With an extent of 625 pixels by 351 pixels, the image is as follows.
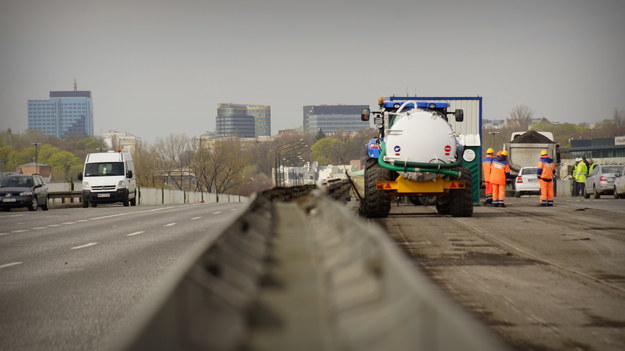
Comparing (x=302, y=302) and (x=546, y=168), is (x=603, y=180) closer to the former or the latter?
(x=546, y=168)

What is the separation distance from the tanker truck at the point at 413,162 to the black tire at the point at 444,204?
529 mm

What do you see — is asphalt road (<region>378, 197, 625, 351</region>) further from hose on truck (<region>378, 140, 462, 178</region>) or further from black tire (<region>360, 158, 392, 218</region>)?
hose on truck (<region>378, 140, 462, 178</region>)

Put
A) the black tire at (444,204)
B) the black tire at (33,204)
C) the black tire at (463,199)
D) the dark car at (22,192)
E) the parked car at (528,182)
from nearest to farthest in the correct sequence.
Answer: the black tire at (463,199), the black tire at (444,204), the dark car at (22,192), the black tire at (33,204), the parked car at (528,182)

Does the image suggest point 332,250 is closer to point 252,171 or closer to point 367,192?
point 367,192

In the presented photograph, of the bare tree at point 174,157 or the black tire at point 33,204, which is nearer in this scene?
the black tire at point 33,204

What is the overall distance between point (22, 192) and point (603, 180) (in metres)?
25.8

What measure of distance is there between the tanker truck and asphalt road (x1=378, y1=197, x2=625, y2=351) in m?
0.90

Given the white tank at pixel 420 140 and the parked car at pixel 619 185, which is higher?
the white tank at pixel 420 140

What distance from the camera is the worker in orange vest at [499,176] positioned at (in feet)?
93.4

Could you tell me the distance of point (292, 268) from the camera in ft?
14.9

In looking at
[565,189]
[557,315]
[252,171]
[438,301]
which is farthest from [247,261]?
[252,171]

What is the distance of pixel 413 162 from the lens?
22125mm

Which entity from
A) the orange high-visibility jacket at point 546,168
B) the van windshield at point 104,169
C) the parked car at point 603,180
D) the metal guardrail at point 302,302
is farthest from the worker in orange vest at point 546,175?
the metal guardrail at point 302,302

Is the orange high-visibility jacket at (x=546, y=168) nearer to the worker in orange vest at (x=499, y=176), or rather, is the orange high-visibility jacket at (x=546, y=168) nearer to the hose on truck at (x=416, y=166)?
the worker in orange vest at (x=499, y=176)
